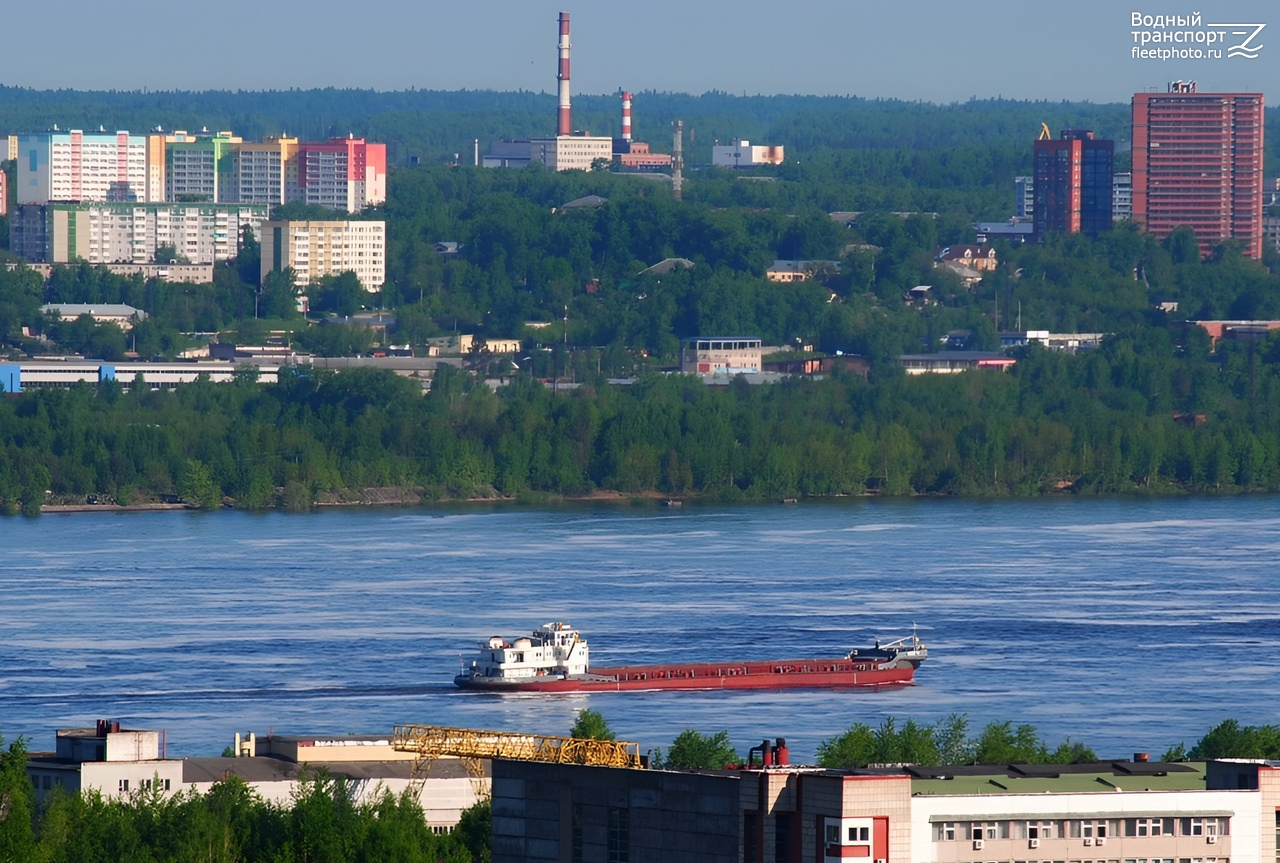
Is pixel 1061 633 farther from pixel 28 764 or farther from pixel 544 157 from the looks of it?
pixel 544 157

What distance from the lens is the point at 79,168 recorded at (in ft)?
332

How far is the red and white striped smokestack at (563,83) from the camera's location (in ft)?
366

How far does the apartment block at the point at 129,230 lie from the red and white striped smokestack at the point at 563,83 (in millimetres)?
22281

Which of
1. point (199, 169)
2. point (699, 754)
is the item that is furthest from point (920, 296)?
point (699, 754)

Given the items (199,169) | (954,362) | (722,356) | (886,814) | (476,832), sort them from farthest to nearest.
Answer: (199,169), (722,356), (954,362), (476,832), (886,814)

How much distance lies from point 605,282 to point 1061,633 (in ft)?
164

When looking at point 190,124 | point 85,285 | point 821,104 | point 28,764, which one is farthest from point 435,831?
point 821,104

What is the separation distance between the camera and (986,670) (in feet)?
106

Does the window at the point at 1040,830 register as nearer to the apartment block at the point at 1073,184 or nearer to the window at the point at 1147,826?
the window at the point at 1147,826

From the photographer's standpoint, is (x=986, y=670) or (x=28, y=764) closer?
(x=28, y=764)

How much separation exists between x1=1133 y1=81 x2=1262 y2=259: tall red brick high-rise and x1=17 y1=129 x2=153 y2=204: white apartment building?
1106 inches

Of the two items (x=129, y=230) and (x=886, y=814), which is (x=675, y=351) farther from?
(x=886, y=814)

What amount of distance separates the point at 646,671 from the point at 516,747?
39.3 ft

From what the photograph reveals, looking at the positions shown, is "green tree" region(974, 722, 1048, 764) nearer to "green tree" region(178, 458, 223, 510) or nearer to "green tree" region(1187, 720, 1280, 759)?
"green tree" region(1187, 720, 1280, 759)
